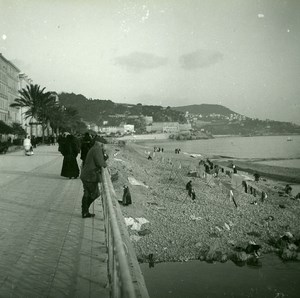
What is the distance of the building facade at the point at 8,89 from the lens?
59312 millimetres

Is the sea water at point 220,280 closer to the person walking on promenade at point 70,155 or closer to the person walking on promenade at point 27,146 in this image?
the person walking on promenade at point 70,155

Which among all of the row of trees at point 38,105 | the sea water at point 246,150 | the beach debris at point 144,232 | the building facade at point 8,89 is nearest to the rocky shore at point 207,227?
the beach debris at point 144,232

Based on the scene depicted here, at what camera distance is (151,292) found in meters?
7.81

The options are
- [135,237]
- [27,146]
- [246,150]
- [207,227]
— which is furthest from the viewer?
[246,150]

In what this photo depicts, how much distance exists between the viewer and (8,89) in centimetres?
6425

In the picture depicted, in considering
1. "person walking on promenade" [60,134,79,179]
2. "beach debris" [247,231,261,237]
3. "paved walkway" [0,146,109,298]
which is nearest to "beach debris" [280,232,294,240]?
"beach debris" [247,231,261,237]

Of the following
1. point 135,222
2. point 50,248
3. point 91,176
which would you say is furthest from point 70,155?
point 50,248

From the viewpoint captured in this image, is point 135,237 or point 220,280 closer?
point 220,280

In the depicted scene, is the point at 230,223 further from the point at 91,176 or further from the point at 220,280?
the point at 91,176

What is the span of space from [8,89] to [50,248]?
208ft

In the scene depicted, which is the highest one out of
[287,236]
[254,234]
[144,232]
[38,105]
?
[38,105]

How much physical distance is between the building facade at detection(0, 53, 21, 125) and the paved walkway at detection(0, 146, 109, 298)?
53.5 m

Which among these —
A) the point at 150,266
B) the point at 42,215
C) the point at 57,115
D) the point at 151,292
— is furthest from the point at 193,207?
the point at 57,115

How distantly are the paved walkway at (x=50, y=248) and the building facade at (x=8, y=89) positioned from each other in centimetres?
5348
